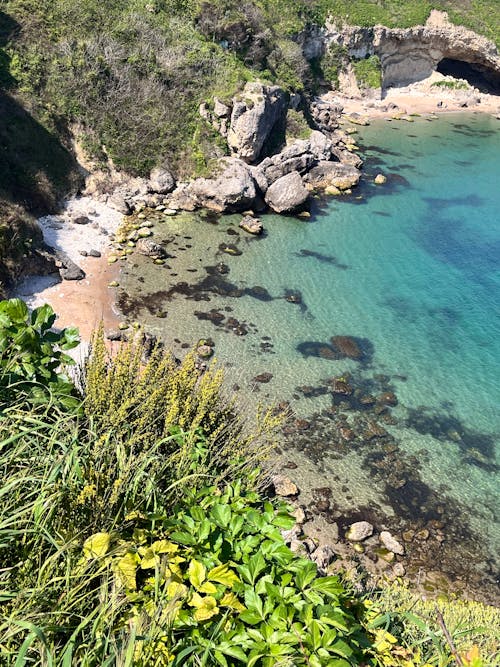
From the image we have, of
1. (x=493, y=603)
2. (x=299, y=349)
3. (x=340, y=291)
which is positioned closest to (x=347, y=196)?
(x=340, y=291)

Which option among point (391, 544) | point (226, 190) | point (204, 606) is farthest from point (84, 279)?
point (204, 606)

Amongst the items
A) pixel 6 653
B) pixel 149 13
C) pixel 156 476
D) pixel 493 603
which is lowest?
pixel 493 603

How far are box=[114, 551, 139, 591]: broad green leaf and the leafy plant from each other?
81.2 inches

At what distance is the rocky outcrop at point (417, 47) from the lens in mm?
60719

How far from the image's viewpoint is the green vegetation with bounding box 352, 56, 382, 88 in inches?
2418

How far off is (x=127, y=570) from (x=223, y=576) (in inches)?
32.1

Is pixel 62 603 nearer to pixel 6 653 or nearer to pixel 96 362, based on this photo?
pixel 6 653

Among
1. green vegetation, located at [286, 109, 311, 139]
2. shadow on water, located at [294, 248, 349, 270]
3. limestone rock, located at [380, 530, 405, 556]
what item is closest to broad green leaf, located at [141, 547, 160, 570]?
limestone rock, located at [380, 530, 405, 556]

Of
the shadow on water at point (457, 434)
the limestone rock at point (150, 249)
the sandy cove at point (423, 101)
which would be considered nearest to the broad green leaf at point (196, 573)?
the shadow on water at point (457, 434)

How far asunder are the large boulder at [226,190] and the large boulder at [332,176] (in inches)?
315

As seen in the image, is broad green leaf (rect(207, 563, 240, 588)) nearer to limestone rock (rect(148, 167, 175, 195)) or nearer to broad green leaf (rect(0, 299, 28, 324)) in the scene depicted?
broad green leaf (rect(0, 299, 28, 324))

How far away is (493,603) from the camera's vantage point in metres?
14.0

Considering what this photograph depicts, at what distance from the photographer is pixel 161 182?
32.0 metres

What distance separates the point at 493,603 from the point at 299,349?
1180 centimetres
